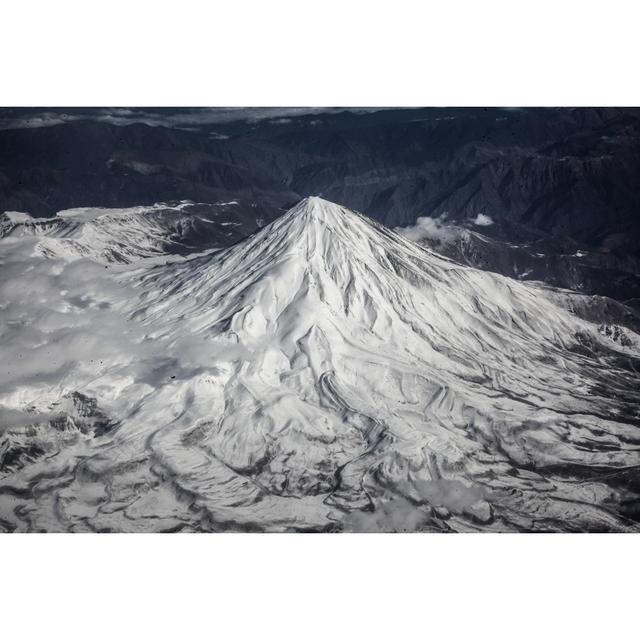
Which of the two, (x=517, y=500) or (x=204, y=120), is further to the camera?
(x=204, y=120)

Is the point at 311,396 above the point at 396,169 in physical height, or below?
below

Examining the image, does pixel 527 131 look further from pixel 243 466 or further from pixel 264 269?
pixel 243 466

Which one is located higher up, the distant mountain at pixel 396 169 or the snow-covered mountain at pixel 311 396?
the distant mountain at pixel 396 169

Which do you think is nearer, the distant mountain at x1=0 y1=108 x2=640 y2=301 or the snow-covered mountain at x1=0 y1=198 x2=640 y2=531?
the snow-covered mountain at x1=0 y1=198 x2=640 y2=531

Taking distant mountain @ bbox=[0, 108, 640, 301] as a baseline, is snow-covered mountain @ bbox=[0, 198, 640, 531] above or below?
below

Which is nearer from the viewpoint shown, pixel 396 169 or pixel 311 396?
pixel 311 396

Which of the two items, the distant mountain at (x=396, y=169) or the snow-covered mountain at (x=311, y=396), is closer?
the snow-covered mountain at (x=311, y=396)

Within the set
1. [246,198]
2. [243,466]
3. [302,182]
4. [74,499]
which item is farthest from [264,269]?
[302,182]

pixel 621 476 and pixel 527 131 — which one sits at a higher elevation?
pixel 527 131
